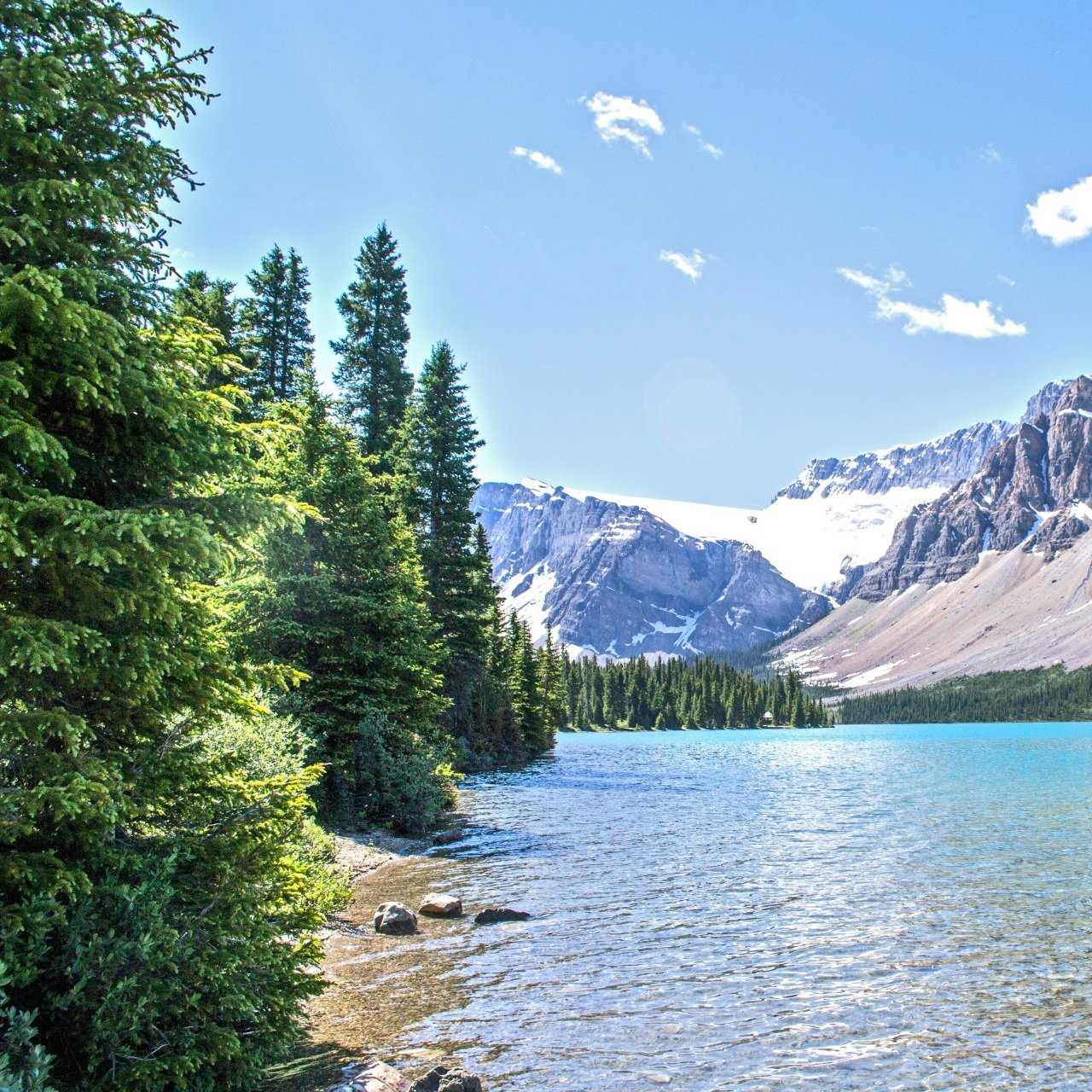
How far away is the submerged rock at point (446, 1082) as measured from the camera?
10445mm

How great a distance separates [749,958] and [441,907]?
293 inches

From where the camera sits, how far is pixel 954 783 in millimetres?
59438

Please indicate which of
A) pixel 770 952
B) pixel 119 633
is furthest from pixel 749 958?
pixel 119 633

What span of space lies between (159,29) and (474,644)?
44.2 metres

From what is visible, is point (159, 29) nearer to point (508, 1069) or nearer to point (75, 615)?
point (75, 615)

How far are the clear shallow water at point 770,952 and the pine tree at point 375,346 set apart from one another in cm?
2819

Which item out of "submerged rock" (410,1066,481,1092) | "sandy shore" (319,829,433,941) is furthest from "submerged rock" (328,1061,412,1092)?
"sandy shore" (319,829,433,941)

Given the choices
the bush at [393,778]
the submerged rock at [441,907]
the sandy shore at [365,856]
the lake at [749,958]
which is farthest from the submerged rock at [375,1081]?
the bush at [393,778]

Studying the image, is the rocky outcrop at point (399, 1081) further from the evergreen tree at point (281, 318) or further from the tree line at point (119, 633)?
the evergreen tree at point (281, 318)

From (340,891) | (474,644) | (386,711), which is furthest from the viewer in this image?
(474,644)

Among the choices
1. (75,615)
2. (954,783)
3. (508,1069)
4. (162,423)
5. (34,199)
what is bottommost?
(954,783)

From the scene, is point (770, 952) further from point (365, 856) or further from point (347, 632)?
point (347, 632)

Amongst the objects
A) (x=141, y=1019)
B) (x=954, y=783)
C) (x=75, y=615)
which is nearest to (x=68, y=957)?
(x=141, y=1019)

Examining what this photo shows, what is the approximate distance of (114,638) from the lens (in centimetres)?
905
